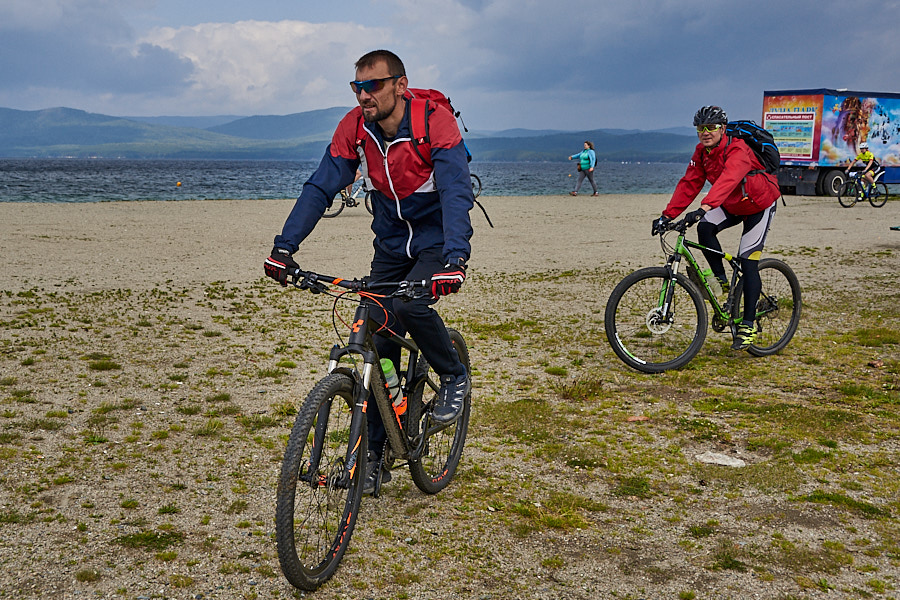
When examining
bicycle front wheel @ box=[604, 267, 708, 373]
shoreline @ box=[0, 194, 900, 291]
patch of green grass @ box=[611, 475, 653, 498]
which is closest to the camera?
patch of green grass @ box=[611, 475, 653, 498]

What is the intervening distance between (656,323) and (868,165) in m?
24.2

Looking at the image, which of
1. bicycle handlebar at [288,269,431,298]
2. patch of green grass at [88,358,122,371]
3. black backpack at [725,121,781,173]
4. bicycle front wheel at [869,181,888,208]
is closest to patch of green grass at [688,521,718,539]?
bicycle handlebar at [288,269,431,298]

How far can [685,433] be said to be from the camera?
18.6 feet

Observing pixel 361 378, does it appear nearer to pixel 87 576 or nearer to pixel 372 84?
pixel 372 84

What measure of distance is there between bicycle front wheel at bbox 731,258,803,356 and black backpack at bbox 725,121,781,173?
109cm

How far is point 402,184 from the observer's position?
3957 mm

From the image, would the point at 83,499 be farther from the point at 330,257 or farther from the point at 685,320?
the point at 330,257

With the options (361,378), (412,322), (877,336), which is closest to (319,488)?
(361,378)

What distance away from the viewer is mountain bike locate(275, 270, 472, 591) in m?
3.25

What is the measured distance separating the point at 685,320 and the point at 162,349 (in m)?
5.10

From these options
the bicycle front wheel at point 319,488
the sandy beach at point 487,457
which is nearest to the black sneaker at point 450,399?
the sandy beach at point 487,457

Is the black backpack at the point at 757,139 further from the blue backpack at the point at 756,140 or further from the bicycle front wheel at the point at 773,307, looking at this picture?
the bicycle front wheel at the point at 773,307

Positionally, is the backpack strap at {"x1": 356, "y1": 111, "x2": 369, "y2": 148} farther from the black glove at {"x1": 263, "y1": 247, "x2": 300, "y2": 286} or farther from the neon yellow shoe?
the neon yellow shoe

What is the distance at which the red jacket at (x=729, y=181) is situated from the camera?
22.8 ft
